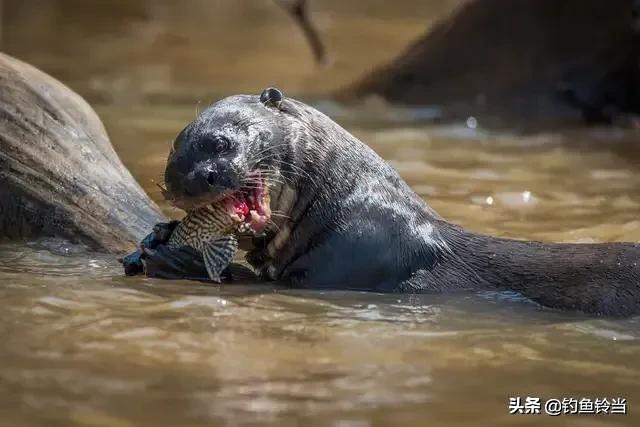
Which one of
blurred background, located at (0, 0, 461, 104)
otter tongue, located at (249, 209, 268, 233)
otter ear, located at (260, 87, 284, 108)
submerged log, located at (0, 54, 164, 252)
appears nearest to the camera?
otter tongue, located at (249, 209, 268, 233)

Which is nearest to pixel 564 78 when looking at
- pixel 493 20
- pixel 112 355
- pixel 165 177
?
pixel 493 20

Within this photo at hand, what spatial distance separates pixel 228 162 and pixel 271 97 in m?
0.32

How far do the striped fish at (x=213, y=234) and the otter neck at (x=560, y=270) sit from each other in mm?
647

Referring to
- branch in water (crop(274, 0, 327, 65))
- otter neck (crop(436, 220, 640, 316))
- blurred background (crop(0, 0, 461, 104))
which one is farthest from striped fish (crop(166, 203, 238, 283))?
branch in water (crop(274, 0, 327, 65))

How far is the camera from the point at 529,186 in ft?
19.1

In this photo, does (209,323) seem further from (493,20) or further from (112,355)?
(493,20)

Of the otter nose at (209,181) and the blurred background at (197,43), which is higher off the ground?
the blurred background at (197,43)

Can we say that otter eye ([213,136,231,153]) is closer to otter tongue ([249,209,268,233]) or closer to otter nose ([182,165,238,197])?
otter nose ([182,165,238,197])

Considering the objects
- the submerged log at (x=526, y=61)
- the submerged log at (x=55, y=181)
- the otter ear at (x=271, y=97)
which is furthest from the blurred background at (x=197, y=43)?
the otter ear at (x=271, y=97)

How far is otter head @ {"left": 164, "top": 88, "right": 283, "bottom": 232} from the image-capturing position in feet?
11.6

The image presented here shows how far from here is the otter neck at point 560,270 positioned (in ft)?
11.8

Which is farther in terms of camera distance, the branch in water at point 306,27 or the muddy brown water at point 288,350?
the branch in water at point 306,27

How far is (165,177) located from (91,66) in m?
6.67

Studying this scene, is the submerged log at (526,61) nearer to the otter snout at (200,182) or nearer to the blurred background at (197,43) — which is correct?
the blurred background at (197,43)
